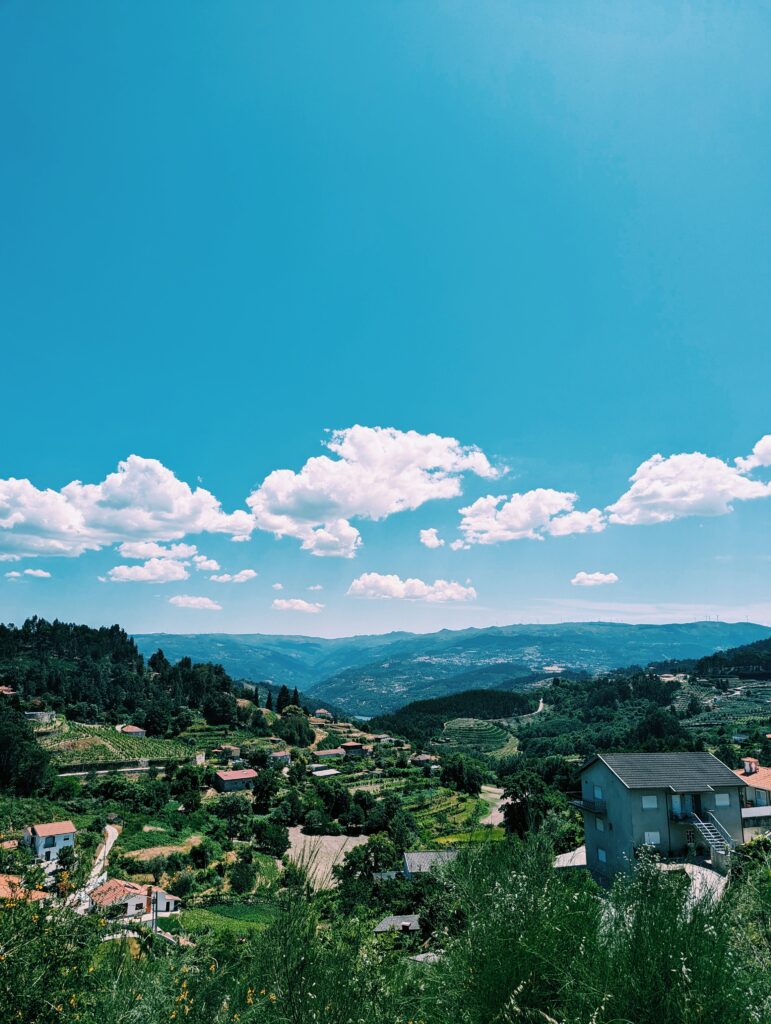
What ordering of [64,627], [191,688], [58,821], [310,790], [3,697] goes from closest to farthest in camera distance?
1. [58,821]
2. [310,790]
3. [3,697]
4. [191,688]
5. [64,627]

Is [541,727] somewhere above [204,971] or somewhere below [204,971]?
below

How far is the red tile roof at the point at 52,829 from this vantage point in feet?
132

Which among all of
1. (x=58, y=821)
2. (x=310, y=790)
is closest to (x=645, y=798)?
(x=58, y=821)

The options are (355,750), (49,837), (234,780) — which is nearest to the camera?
(49,837)

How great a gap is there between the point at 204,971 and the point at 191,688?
111 m

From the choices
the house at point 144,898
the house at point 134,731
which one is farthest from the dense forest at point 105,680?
the house at point 144,898

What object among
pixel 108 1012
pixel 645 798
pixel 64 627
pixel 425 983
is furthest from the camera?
pixel 64 627

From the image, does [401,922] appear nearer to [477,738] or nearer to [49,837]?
[49,837]

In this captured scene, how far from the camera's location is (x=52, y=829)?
40812 mm

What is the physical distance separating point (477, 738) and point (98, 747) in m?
88.2

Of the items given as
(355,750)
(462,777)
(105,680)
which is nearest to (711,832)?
(462,777)

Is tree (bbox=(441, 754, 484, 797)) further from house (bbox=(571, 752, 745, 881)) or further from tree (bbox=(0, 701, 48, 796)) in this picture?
house (bbox=(571, 752, 745, 881))

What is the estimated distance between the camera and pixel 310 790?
64562 millimetres

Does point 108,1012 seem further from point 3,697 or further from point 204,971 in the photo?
point 3,697
